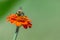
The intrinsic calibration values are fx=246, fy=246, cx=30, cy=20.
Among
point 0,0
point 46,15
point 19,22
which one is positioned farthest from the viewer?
point 46,15

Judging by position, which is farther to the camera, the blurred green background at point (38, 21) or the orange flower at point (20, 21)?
the blurred green background at point (38, 21)

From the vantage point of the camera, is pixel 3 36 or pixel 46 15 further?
pixel 46 15

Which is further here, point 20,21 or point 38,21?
point 38,21

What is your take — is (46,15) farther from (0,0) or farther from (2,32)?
(0,0)

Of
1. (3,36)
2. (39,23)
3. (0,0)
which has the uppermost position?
(0,0)

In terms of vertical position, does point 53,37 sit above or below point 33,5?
below

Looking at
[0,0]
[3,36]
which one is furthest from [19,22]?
[3,36]

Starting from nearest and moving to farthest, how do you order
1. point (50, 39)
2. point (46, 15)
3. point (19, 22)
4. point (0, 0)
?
point (19, 22)
point (0, 0)
point (50, 39)
point (46, 15)

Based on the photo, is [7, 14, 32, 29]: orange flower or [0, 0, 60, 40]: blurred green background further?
[0, 0, 60, 40]: blurred green background
